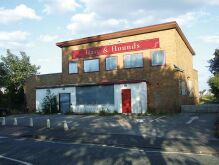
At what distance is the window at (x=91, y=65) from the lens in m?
34.0

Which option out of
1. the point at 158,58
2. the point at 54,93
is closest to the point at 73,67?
the point at 54,93

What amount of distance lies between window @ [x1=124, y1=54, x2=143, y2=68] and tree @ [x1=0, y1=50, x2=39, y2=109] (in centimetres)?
1604

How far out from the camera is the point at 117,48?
32.7 meters

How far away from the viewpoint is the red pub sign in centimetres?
3072

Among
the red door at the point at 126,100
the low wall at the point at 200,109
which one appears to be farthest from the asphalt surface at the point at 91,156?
the low wall at the point at 200,109

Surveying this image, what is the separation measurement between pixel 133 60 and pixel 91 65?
476cm

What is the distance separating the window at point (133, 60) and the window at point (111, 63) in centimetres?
118

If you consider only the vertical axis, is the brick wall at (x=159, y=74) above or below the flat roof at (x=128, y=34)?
below

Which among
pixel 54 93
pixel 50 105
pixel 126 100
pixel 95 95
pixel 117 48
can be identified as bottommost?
pixel 50 105

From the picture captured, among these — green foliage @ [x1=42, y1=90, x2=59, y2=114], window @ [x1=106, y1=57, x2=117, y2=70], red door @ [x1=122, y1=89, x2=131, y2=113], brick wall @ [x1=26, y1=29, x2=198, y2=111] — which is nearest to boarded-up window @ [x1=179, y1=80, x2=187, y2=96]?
brick wall @ [x1=26, y1=29, x2=198, y2=111]

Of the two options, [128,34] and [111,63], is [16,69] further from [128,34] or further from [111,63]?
[128,34]

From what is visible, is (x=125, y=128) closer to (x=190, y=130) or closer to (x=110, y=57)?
(x=190, y=130)

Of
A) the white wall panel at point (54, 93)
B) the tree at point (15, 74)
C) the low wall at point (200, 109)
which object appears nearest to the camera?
the low wall at point (200, 109)

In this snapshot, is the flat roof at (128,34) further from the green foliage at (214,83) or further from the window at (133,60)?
the green foliage at (214,83)
